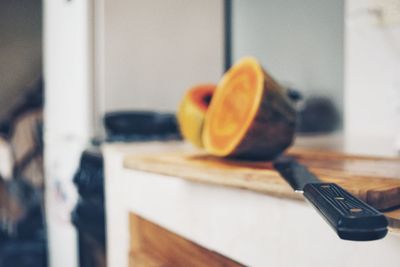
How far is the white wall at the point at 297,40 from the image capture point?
4.28 feet

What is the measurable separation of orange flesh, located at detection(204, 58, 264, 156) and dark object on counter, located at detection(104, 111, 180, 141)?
448 mm

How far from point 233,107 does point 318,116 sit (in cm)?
81

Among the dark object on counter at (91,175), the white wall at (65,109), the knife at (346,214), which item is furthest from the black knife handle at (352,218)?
the white wall at (65,109)

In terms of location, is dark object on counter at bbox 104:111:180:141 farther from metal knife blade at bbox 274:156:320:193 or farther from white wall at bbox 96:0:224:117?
metal knife blade at bbox 274:156:320:193

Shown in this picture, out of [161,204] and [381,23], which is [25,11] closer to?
[381,23]

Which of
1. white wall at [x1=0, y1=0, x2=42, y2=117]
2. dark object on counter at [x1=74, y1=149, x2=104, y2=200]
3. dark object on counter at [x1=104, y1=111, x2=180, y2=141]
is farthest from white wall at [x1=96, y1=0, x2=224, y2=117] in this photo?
white wall at [x1=0, y1=0, x2=42, y2=117]

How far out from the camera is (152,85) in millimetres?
1324

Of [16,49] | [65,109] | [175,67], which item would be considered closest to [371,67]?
[175,67]

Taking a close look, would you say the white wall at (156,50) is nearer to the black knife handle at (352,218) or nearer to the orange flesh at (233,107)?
the orange flesh at (233,107)

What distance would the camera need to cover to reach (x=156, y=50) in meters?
1.32

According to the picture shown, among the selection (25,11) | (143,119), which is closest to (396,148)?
(143,119)

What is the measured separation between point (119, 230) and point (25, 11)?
2.26 meters

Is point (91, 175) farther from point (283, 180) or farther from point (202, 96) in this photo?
point (283, 180)

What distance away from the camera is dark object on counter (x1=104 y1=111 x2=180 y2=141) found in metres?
1.10
